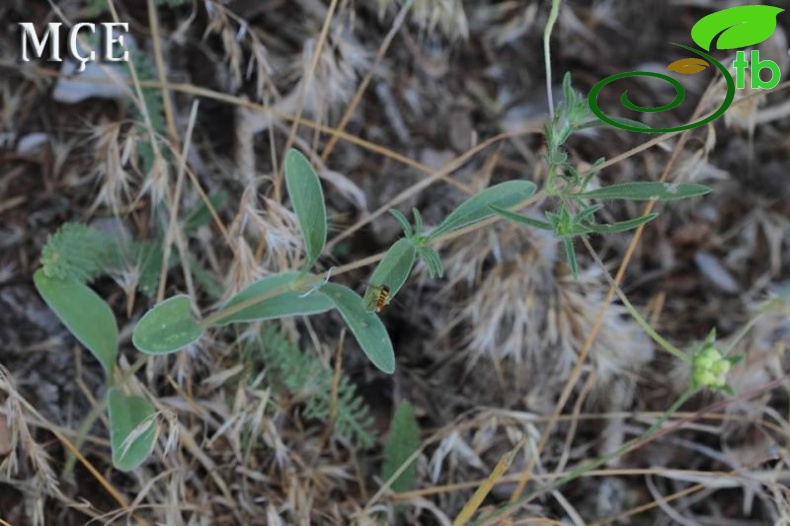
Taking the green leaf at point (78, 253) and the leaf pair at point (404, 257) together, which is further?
the green leaf at point (78, 253)

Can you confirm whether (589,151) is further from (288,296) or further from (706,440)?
(288,296)

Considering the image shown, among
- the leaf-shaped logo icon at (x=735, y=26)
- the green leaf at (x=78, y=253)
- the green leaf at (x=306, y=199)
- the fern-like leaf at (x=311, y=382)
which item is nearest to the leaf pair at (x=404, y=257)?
the green leaf at (x=306, y=199)

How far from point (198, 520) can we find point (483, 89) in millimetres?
1101

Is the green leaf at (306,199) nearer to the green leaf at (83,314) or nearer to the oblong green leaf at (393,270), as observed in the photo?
the oblong green leaf at (393,270)

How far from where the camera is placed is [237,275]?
1.50 m

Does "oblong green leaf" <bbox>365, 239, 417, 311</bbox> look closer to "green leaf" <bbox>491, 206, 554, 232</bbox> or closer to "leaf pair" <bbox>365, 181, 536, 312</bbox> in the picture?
"leaf pair" <bbox>365, 181, 536, 312</bbox>

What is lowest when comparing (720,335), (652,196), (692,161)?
(720,335)

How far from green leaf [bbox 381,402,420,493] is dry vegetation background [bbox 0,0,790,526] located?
3 cm

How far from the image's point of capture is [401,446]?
64.1 inches

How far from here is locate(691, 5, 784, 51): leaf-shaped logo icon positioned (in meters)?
1.81

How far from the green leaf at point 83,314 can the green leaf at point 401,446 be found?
483mm

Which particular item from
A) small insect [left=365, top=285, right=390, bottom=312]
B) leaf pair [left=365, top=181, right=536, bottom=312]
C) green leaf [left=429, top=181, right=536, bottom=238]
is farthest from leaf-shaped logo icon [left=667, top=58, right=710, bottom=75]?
small insect [left=365, top=285, right=390, bottom=312]

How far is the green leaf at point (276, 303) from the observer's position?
4.49ft

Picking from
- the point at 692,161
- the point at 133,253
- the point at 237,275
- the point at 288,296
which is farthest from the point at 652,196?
the point at 133,253
